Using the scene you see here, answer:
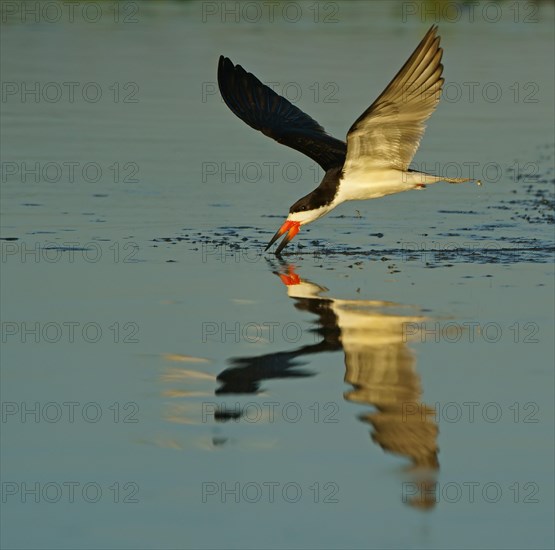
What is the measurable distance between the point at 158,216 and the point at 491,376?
4.30m

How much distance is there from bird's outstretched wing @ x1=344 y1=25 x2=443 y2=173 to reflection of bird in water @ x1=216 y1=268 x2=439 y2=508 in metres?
0.88

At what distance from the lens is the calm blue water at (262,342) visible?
520cm

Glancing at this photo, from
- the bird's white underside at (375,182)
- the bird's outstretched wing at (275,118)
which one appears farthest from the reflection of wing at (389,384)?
the bird's outstretched wing at (275,118)

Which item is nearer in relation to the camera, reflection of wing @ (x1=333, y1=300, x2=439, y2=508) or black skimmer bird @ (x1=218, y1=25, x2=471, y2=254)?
reflection of wing @ (x1=333, y1=300, x2=439, y2=508)

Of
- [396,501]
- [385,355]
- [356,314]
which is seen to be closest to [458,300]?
[356,314]

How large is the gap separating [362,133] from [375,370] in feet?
6.56

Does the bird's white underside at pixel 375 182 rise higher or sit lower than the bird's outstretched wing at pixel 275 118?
lower

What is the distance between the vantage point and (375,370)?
6.78 m

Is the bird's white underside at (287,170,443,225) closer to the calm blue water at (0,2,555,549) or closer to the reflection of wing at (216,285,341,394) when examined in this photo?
the calm blue water at (0,2,555,549)

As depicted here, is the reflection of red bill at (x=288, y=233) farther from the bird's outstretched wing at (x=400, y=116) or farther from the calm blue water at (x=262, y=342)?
the bird's outstretched wing at (x=400, y=116)

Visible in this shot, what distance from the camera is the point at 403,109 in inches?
320

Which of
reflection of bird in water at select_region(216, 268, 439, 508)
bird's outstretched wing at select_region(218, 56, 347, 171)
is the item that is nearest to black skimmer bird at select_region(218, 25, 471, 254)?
bird's outstretched wing at select_region(218, 56, 347, 171)

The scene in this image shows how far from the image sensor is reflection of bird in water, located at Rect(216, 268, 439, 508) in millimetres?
5801

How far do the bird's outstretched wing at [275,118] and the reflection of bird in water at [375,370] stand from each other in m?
1.51
